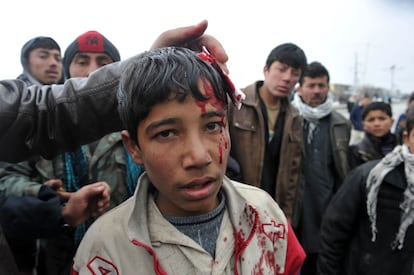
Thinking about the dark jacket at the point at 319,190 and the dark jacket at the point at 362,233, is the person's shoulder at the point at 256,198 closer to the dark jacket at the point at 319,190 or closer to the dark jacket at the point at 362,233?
the dark jacket at the point at 362,233

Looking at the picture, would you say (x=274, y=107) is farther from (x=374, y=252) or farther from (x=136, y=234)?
(x=136, y=234)

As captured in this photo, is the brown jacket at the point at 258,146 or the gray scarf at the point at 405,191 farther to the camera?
the brown jacket at the point at 258,146

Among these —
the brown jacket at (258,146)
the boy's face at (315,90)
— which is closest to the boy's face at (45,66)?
the brown jacket at (258,146)

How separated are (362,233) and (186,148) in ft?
5.37

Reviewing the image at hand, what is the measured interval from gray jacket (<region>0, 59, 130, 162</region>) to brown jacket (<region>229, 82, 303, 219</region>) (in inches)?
57.8

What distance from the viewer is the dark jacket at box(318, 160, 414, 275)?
1.97 metres

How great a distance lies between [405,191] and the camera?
75.7 inches

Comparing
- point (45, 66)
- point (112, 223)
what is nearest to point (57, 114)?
point (112, 223)

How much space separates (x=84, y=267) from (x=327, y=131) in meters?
2.65

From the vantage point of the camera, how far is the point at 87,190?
51.0 inches

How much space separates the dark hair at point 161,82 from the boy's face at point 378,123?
2.61m

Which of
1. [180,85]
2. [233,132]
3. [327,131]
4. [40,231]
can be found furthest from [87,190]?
[327,131]

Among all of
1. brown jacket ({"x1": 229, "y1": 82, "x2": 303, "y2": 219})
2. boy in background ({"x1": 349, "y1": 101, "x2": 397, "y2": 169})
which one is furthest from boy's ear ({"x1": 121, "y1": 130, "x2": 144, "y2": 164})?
boy in background ({"x1": 349, "y1": 101, "x2": 397, "y2": 169})

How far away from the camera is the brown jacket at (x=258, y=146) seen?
8.73 feet
